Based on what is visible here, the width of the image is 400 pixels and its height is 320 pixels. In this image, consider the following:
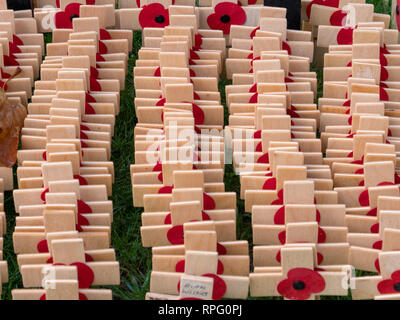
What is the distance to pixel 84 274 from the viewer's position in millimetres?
2109

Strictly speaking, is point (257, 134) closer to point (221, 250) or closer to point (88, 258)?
point (221, 250)

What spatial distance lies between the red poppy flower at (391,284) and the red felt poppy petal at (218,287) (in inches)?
13.0

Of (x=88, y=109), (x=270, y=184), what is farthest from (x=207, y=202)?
(x=88, y=109)

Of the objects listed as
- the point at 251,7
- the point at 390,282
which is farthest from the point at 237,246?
the point at 251,7

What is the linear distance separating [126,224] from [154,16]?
75 centimetres

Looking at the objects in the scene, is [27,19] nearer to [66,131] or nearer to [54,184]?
[66,131]

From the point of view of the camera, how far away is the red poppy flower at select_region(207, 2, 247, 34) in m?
2.91

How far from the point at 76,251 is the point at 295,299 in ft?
1.56

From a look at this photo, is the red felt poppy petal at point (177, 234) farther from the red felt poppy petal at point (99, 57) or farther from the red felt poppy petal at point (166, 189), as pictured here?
the red felt poppy petal at point (99, 57)

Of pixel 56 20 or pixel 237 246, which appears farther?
pixel 56 20

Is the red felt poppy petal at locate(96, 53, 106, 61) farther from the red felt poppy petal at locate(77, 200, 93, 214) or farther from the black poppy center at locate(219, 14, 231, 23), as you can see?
the red felt poppy petal at locate(77, 200, 93, 214)

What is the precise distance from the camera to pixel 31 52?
2.88m

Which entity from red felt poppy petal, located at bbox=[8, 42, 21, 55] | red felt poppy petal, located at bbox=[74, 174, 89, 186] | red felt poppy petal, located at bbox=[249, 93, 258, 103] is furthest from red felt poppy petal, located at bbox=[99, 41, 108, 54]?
red felt poppy petal, located at bbox=[74, 174, 89, 186]

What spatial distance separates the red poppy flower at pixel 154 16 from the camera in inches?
115
